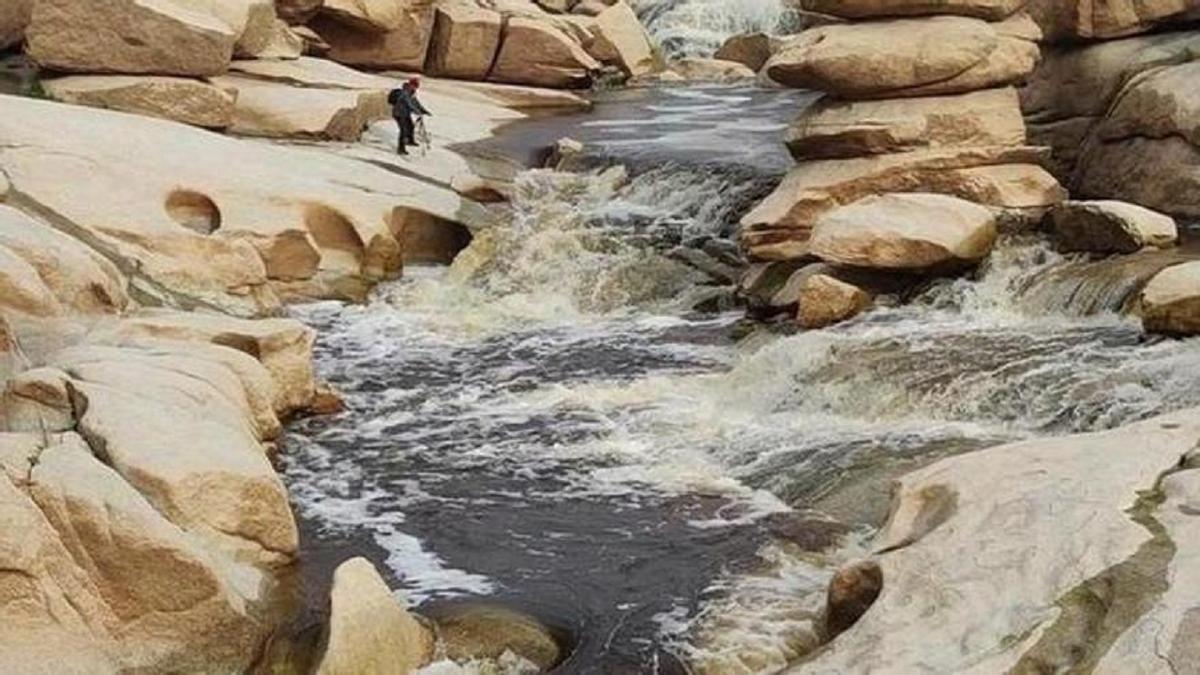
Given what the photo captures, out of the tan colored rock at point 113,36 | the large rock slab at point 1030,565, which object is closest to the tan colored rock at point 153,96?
the tan colored rock at point 113,36

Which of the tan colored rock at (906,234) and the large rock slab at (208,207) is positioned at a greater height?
the tan colored rock at (906,234)

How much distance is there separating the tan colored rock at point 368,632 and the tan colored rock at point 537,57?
27176mm

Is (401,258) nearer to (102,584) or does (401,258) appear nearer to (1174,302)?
(1174,302)

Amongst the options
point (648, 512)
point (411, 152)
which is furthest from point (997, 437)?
point (411, 152)

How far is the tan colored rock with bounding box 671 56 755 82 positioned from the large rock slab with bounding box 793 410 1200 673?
31.4 meters

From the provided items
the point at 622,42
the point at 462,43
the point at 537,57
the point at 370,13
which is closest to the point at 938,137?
the point at 370,13

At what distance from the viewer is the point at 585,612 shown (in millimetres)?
9258

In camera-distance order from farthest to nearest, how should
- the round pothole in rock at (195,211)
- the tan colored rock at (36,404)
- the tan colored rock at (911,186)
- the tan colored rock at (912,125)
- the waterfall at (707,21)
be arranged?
1. the waterfall at (707,21)
2. the round pothole in rock at (195,211)
3. the tan colored rock at (912,125)
4. the tan colored rock at (911,186)
5. the tan colored rock at (36,404)

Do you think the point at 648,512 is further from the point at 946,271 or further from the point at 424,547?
the point at 946,271

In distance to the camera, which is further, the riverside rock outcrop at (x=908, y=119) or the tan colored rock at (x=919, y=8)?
the tan colored rock at (x=919, y=8)

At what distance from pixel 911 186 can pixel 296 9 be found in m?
16.9

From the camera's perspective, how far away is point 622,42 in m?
38.3

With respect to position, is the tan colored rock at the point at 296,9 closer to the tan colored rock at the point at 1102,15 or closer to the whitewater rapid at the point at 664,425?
the whitewater rapid at the point at 664,425

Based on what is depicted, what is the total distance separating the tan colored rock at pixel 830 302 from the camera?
1603 cm
